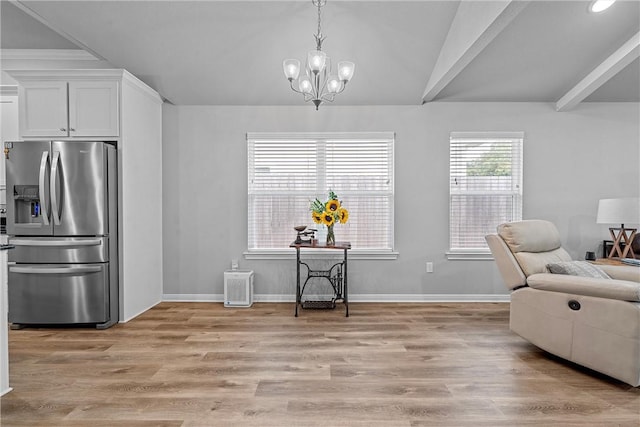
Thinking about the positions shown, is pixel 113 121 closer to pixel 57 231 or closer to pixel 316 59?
pixel 57 231

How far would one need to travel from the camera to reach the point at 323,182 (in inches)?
177

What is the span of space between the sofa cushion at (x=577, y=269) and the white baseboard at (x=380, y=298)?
1670 mm

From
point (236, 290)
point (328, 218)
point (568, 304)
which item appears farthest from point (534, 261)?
point (236, 290)

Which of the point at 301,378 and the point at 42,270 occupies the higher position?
the point at 42,270

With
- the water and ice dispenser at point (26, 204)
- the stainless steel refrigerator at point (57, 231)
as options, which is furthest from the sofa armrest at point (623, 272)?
the water and ice dispenser at point (26, 204)

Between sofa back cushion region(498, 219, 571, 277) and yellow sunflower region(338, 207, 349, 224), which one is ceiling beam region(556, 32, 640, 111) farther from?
yellow sunflower region(338, 207, 349, 224)

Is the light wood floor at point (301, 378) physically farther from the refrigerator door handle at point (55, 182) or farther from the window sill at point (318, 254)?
the refrigerator door handle at point (55, 182)

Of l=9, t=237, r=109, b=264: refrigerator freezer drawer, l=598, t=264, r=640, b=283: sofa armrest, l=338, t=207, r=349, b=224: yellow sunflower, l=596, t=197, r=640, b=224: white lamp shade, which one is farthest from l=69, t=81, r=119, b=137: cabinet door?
l=596, t=197, r=640, b=224: white lamp shade

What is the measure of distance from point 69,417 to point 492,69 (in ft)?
14.3

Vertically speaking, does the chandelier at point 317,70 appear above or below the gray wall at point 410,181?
above

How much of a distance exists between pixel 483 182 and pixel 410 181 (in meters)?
0.87

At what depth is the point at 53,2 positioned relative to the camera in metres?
3.01

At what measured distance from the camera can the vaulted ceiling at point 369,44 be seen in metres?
3.07

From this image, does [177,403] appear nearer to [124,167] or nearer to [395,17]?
[124,167]
